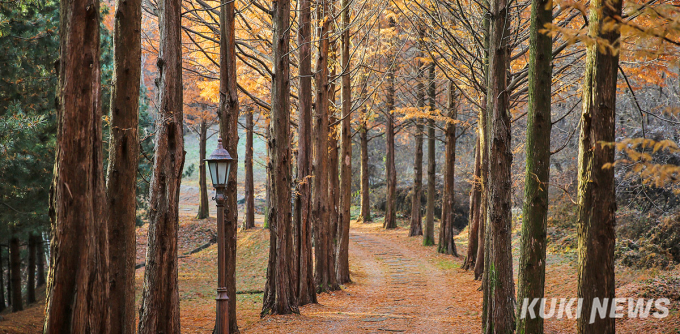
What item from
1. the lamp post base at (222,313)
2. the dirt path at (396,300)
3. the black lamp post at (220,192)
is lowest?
the dirt path at (396,300)

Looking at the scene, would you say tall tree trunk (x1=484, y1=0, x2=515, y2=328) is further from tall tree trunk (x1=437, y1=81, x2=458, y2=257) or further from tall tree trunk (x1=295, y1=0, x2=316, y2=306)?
tall tree trunk (x1=437, y1=81, x2=458, y2=257)

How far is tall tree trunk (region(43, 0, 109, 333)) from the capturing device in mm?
4199

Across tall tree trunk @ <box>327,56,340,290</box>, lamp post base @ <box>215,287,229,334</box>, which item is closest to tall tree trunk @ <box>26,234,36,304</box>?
tall tree trunk @ <box>327,56,340,290</box>

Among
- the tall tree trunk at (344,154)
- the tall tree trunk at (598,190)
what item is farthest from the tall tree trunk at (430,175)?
the tall tree trunk at (598,190)

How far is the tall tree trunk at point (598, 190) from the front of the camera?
481cm

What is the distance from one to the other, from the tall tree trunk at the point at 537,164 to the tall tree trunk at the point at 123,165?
4805 millimetres

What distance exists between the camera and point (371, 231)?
23.4 metres

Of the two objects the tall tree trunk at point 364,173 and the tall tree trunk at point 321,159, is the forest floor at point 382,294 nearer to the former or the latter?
the tall tree trunk at point 321,159

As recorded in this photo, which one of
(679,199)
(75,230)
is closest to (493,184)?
(75,230)

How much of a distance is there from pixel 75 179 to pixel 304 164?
266 inches

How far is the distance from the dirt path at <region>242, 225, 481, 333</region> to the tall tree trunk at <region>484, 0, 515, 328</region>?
175 centimetres

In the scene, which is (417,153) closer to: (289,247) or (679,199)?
(679,199)

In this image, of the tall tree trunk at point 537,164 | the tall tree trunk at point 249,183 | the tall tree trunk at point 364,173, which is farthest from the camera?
the tall tree trunk at point 364,173

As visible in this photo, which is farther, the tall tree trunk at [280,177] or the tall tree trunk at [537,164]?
the tall tree trunk at [280,177]
